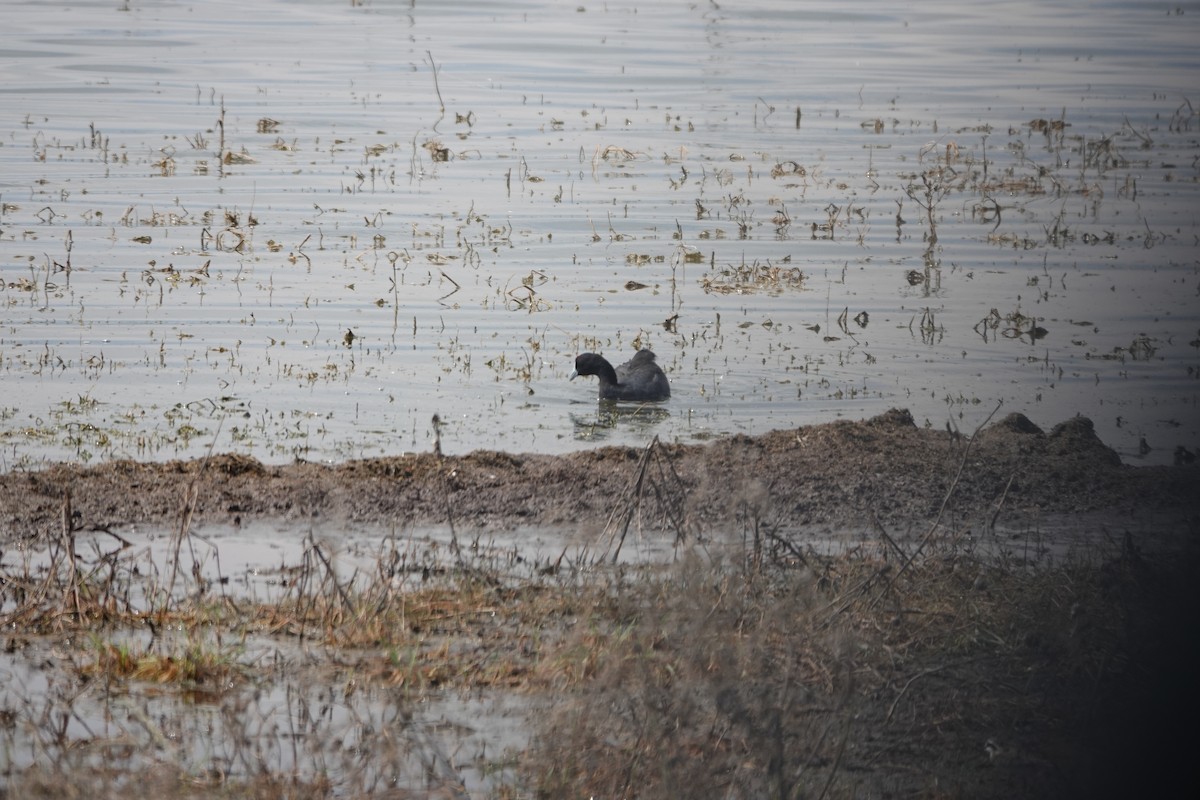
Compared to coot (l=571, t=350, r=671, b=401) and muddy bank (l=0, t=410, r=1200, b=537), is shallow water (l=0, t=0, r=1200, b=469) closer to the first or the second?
coot (l=571, t=350, r=671, b=401)

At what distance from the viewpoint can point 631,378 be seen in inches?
528

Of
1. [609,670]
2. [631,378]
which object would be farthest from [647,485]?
[609,670]

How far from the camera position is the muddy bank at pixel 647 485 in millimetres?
9445

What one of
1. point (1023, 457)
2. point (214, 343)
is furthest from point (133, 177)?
point (1023, 457)

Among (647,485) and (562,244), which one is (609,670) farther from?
(562,244)

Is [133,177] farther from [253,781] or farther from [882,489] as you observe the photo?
[253,781]

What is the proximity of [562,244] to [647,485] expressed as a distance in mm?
11056

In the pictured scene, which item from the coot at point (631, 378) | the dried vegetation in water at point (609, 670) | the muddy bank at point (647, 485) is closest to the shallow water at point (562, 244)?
the coot at point (631, 378)

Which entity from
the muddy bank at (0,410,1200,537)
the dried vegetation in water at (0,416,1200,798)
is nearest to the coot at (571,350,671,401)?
the muddy bank at (0,410,1200,537)

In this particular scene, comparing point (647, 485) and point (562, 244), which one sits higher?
point (562, 244)

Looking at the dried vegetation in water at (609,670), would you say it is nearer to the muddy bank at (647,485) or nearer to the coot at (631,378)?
the muddy bank at (647,485)

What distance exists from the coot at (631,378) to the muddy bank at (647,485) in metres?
2.32

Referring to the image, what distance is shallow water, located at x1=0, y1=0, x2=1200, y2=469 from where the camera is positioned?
1309cm

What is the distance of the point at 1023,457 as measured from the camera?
10766 mm
